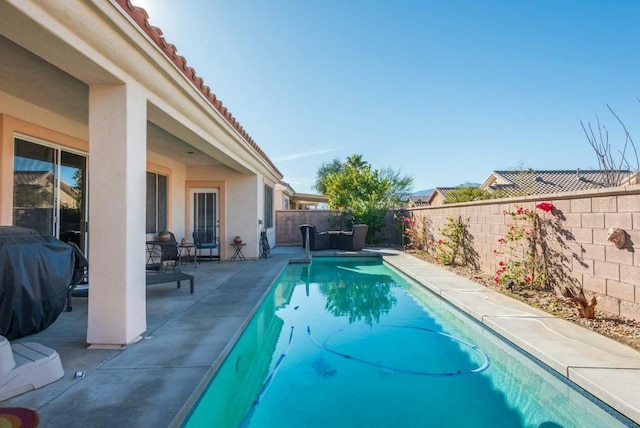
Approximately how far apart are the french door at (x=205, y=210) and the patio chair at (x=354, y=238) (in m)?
5.00

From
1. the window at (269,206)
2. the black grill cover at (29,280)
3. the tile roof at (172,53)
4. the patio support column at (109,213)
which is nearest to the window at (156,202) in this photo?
the tile roof at (172,53)

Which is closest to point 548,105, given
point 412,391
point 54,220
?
point 412,391

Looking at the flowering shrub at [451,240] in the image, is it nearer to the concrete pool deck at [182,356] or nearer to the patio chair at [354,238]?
the concrete pool deck at [182,356]

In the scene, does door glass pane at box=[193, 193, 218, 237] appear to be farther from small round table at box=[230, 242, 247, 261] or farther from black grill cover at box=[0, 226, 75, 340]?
black grill cover at box=[0, 226, 75, 340]

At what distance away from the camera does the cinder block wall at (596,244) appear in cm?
399

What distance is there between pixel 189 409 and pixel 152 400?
27 centimetres

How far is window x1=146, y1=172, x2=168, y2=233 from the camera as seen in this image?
338 inches

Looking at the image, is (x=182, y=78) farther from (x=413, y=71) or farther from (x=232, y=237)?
(x=413, y=71)

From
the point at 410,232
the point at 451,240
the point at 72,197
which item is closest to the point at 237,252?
the point at 72,197

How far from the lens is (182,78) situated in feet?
13.5

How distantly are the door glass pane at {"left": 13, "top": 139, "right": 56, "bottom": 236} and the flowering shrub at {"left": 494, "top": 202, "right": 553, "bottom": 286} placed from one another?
7.78 m

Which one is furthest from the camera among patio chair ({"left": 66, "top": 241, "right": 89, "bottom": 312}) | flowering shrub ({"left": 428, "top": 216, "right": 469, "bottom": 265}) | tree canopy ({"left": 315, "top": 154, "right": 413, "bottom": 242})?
tree canopy ({"left": 315, "top": 154, "right": 413, "bottom": 242})

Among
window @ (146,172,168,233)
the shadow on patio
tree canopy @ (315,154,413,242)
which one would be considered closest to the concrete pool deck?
the shadow on patio

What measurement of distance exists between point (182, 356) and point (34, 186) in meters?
3.95
